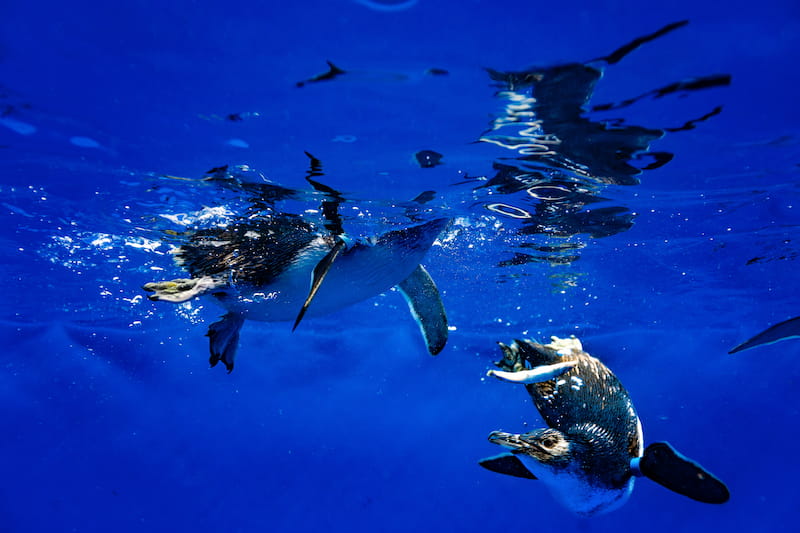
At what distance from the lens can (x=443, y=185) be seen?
23.1 feet

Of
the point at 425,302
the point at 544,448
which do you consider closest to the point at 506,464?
the point at 544,448

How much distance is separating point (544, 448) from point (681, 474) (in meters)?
0.83

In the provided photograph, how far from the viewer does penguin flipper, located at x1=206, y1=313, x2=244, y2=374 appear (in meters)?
5.68

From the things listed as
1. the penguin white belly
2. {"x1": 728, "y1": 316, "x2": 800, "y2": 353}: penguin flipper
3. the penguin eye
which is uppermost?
{"x1": 728, "y1": 316, "x2": 800, "y2": 353}: penguin flipper

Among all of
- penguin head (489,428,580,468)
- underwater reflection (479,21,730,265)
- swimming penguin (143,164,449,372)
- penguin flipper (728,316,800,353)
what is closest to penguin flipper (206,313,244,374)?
swimming penguin (143,164,449,372)

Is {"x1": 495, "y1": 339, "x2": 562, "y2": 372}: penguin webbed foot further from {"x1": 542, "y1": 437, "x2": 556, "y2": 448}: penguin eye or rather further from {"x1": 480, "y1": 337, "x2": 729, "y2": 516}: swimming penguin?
{"x1": 542, "y1": 437, "x2": 556, "y2": 448}: penguin eye

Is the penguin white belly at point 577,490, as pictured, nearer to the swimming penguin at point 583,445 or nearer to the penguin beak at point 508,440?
the swimming penguin at point 583,445

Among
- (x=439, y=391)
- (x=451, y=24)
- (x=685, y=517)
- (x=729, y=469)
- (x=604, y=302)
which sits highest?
(x=451, y=24)

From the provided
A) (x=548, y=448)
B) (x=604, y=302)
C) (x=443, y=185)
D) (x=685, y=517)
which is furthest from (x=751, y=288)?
(x=548, y=448)

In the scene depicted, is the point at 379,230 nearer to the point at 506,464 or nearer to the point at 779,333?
the point at 506,464

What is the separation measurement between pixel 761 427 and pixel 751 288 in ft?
28.7

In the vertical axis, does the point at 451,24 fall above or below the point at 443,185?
above

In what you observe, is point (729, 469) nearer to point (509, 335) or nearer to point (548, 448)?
point (509, 335)

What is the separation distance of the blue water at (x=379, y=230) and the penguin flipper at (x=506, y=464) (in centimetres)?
315
